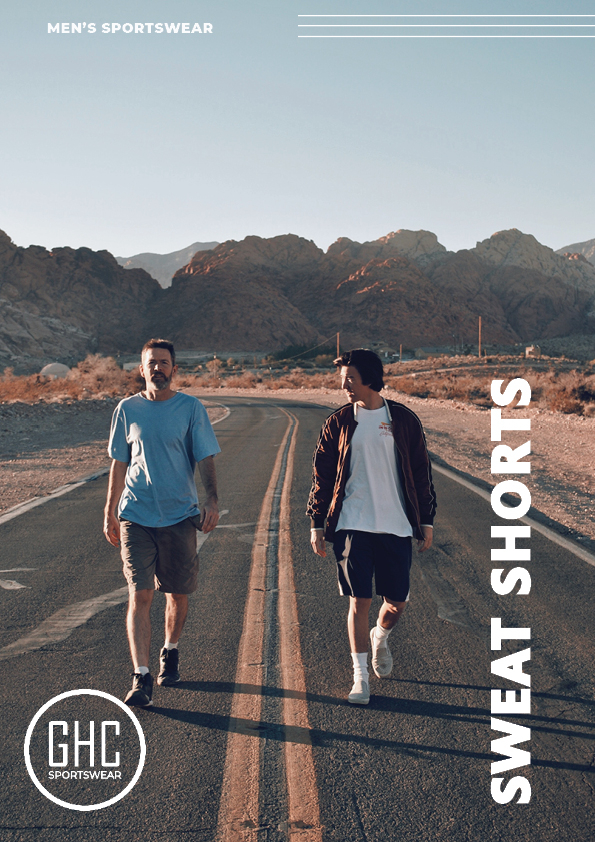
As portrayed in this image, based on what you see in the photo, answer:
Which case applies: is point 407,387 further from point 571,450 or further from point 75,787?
point 75,787

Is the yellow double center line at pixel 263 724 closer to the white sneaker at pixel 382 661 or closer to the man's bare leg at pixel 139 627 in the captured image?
the white sneaker at pixel 382 661

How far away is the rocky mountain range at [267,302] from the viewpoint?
396ft

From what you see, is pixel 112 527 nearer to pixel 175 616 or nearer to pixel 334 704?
pixel 175 616

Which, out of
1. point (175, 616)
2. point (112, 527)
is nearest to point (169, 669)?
point (175, 616)

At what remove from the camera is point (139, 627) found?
13.2 ft

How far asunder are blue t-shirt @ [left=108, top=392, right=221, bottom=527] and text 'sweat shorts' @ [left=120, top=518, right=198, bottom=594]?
6cm

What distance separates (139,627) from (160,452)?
102 cm

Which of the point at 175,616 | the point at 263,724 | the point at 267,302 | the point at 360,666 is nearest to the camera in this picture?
the point at 263,724

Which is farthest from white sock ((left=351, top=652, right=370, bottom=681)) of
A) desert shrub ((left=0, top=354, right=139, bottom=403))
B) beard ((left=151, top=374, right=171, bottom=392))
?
desert shrub ((left=0, top=354, right=139, bottom=403))

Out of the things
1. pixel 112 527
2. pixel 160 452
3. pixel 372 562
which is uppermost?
pixel 160 452

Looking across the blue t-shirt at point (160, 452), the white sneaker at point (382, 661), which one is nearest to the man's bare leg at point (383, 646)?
the white sneaker at point (382, 661)

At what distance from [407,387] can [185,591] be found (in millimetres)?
43322

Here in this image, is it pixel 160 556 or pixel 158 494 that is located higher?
pixel 158 494

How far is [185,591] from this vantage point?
4180 millimetres
